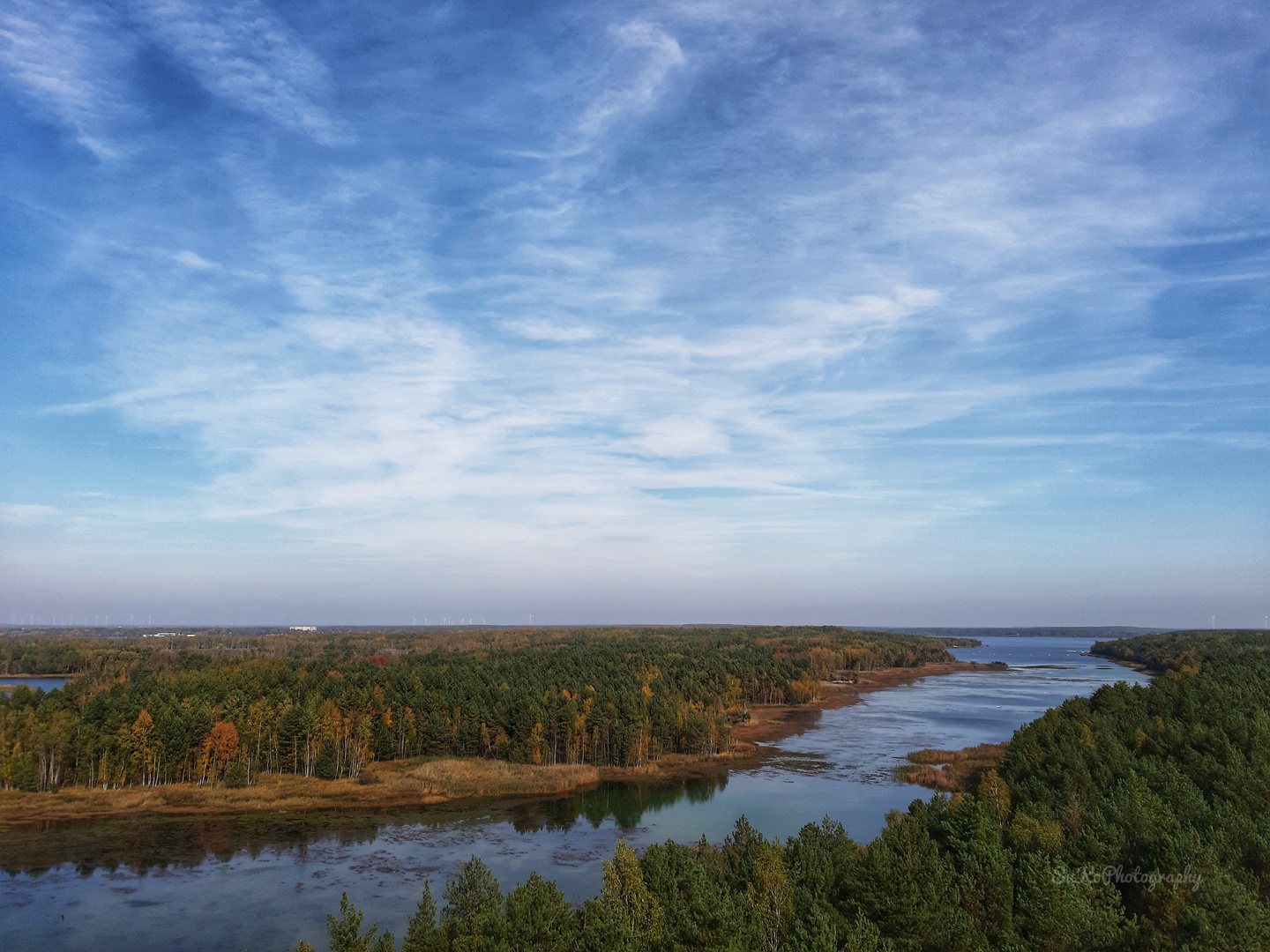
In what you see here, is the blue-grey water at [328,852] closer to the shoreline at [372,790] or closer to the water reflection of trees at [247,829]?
the water reflection of trees at [247,829]

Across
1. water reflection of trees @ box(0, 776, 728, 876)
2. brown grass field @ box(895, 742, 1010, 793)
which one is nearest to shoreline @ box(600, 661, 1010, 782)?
water reflection of trees @ box(0, 776, 728, 876)

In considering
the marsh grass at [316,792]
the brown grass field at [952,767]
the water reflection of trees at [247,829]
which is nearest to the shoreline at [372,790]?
the marsh grass at [316,792]

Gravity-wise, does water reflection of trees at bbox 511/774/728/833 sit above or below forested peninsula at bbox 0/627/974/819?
below

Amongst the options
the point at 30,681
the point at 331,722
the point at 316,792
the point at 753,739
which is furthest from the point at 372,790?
the point at 30,681

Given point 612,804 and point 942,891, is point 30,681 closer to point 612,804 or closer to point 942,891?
point 612,804

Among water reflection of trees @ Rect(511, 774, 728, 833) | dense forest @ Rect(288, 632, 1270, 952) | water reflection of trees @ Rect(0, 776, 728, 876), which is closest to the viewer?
dense forest @ Rect(288, 632, 1270, 952)

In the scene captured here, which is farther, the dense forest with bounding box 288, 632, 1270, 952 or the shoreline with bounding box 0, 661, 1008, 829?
the shoreline with bounding box 0, 661, 1008, 829

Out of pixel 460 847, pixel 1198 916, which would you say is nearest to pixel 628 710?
pixel 460 847

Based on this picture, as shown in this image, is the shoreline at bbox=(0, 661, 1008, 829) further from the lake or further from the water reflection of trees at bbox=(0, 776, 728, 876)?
the lake
